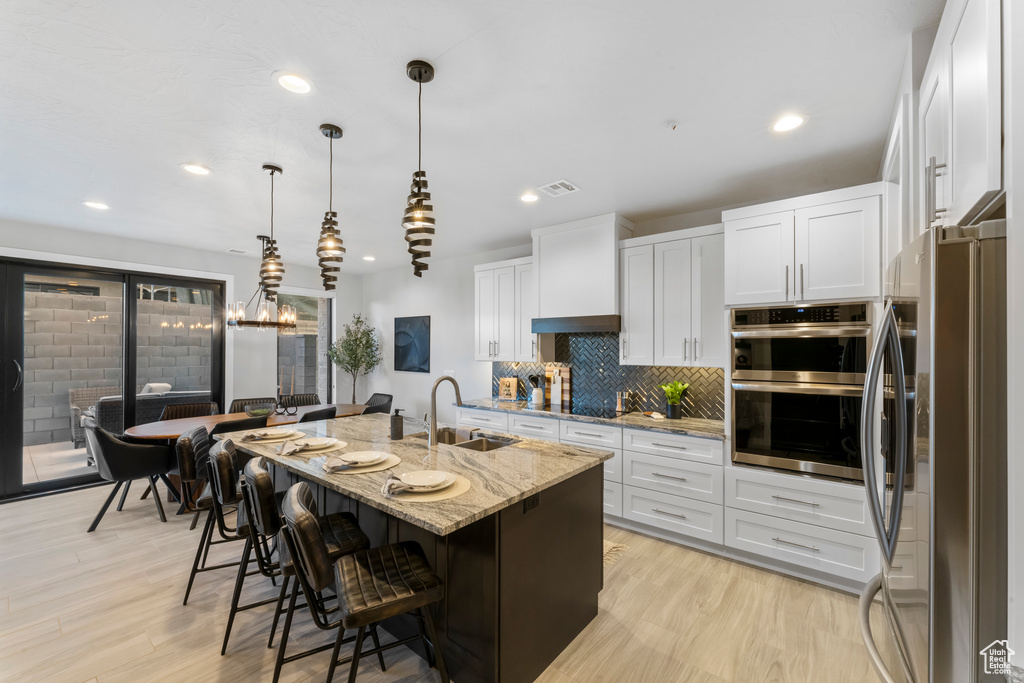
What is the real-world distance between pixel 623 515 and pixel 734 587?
940mm

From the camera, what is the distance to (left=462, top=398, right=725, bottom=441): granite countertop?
10.4 feet

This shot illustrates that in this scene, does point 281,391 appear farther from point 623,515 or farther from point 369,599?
point 369,599

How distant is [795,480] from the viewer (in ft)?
9.05

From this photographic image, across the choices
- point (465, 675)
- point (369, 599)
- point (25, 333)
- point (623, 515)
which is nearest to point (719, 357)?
point (623, 515)

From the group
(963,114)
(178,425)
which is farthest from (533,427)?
(963,114)

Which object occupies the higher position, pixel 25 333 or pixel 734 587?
pixel 25 333

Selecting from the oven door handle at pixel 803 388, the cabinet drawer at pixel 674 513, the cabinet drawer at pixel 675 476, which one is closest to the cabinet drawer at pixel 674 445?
the cabinet drawer at pixel 675 476

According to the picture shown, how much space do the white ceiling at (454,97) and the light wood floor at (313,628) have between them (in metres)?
2.69

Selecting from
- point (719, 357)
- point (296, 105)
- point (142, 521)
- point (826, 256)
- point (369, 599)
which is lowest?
point (142, 521)

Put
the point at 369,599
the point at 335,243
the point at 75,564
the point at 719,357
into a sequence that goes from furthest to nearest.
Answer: the point at 719,357
the point at 75,564
the point at 335,243
the point at 369,599

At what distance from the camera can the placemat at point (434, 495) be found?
1.61 meters

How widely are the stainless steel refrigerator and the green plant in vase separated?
2.54m

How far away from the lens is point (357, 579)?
1627 mm

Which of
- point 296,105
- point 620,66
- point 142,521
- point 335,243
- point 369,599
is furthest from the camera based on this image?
point 142,521
